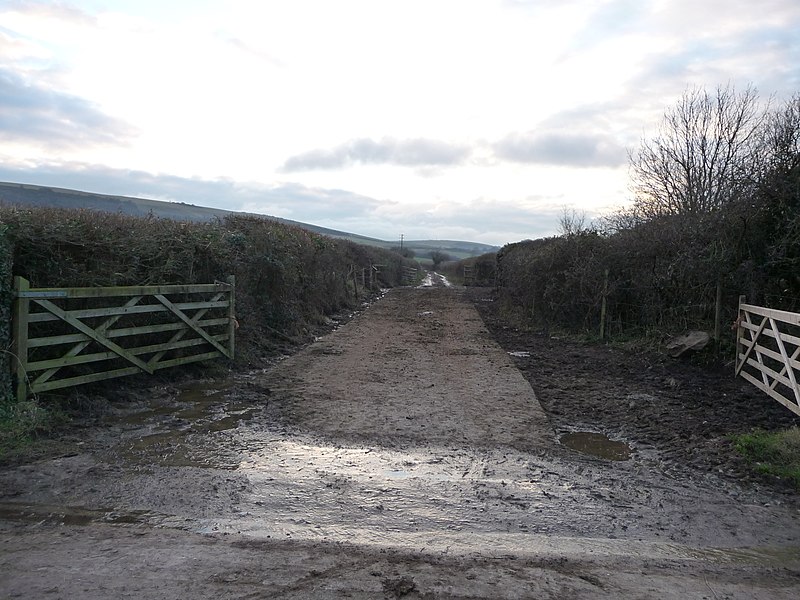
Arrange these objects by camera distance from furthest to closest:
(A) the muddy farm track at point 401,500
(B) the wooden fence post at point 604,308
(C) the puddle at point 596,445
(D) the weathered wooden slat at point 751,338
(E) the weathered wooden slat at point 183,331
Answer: (B) the wooden fence post at point 604,308 < (E) the weathered wooden slat at point 183,331 < (D) the weathered wooden slat at point 751,338 < (C) the puddle at point 596,445 < (A) the muddy farm track at point 401,500

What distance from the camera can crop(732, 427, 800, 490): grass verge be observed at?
224 inches

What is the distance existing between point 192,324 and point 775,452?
8.44 meters

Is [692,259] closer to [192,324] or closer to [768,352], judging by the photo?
[768,352]

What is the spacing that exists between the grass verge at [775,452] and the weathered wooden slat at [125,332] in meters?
8.11

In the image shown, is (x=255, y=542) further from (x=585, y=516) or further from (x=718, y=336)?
(x=718, y=336)

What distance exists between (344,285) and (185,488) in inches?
798

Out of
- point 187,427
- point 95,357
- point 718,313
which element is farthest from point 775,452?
point 95,357

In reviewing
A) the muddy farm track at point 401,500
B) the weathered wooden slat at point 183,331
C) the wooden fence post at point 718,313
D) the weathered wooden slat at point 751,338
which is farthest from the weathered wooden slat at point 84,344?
the wooden fence post at point 718,313

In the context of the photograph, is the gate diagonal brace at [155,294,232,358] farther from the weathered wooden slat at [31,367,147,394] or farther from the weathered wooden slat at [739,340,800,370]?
the weathered wooden slat at [739,340,800,370]

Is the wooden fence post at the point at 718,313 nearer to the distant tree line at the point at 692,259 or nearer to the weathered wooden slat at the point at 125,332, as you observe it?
the distant tree line at the point at 692,259

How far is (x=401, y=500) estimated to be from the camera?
495cm

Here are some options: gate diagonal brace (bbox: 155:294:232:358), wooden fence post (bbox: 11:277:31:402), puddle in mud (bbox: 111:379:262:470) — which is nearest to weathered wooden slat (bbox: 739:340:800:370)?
puddle in mud (bbox: 111:379:262:470)

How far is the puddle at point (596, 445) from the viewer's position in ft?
21.2

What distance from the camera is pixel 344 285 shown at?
82.7ft
